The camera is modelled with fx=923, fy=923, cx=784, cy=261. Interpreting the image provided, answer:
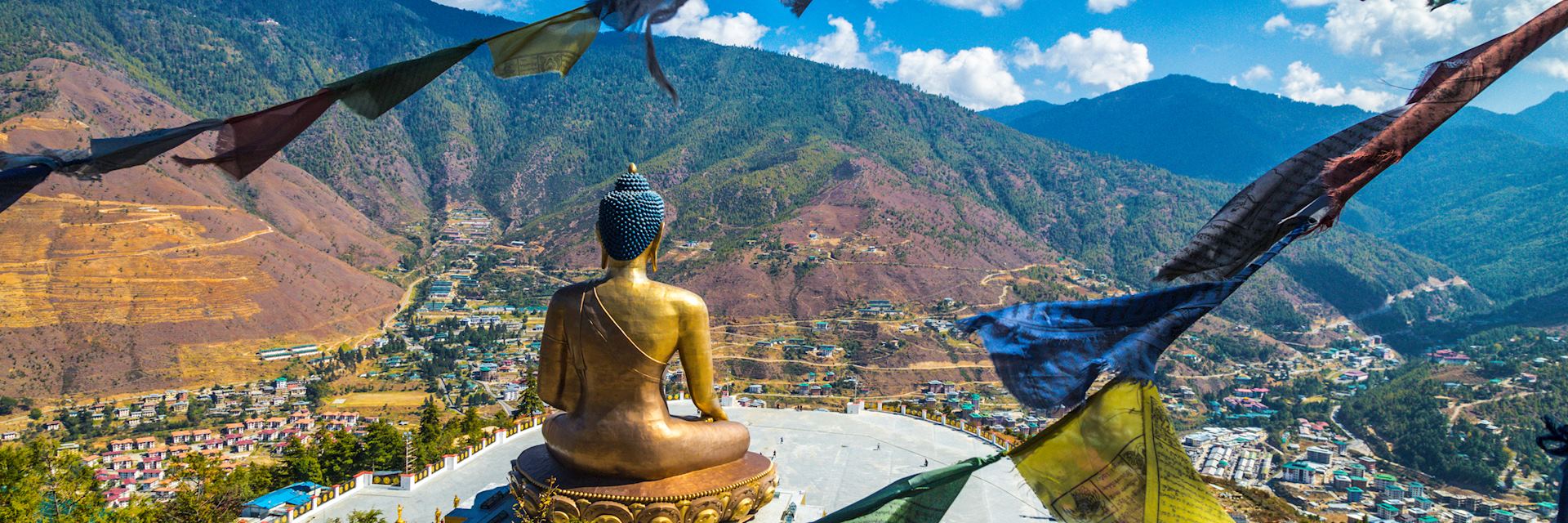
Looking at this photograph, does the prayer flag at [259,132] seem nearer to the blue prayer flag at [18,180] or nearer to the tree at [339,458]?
the blue prayer flag at [18,180]

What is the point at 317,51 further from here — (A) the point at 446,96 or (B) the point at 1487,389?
(B) the point at 1487,389

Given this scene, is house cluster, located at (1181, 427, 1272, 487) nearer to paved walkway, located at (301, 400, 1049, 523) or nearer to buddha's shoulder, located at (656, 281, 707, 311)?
paved walkway, located at (301, 400, 1049, 523)

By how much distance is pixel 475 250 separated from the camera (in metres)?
80.1

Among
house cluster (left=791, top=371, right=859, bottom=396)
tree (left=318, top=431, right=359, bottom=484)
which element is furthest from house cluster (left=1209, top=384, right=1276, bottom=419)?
tree (left=318, top=431, right=359, bottom=484)

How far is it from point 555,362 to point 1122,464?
647 centimetres

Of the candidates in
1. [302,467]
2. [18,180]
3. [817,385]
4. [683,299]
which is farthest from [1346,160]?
[817,385]

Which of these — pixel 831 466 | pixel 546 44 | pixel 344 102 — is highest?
pixel 546 44

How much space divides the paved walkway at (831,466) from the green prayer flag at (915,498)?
26.7ft

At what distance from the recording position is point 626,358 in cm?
800

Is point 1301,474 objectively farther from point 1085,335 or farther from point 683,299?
point 1085,335

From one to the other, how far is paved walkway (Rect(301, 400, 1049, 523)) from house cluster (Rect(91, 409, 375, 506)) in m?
17.0

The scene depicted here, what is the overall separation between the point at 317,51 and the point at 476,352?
90036 mm

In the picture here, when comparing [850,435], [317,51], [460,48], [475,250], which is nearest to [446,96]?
[317,51]

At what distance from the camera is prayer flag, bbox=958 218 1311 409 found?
7.88 ft
